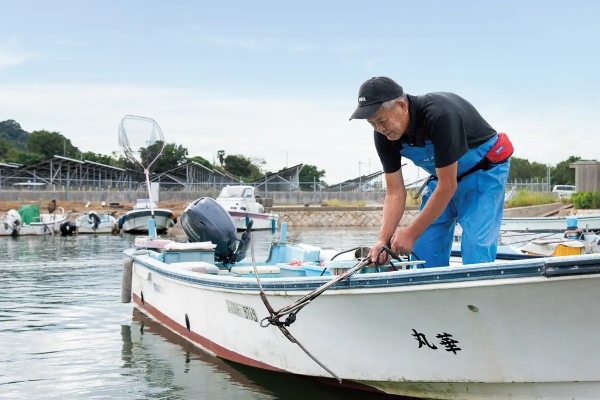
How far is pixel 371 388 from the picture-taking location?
6207 millimetres

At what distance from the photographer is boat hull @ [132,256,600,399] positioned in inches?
192

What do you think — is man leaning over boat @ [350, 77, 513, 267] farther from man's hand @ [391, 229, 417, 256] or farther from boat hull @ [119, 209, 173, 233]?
boat hull @ [119, 209, 173, 233]

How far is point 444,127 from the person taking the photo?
17.0ft

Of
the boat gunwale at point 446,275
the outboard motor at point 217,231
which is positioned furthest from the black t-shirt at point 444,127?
the outboard motor at point 217,231

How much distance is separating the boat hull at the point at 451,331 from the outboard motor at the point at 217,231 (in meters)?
3.25

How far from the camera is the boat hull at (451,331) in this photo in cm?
488

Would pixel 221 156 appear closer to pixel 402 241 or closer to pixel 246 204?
pixel 246 204

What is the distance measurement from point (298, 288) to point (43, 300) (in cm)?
808

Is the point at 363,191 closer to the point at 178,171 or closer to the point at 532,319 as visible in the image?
the point at 178,171

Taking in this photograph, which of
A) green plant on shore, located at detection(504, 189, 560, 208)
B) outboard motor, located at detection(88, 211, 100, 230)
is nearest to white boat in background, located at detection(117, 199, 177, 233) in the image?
outboard motor, located at detection(88, 211, 100, 230)

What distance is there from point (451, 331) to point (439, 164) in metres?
1.13

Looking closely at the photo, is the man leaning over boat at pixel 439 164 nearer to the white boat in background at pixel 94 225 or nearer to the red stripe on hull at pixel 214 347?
the red stripe on hull at pixel 214 347

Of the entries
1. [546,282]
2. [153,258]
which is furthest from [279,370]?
[153,258]

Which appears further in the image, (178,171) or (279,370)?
(178,171)
